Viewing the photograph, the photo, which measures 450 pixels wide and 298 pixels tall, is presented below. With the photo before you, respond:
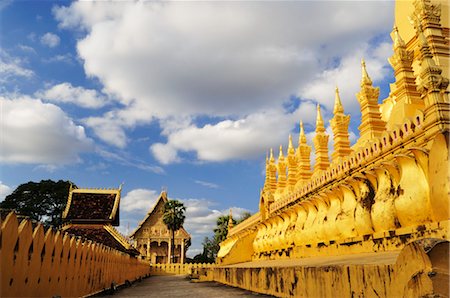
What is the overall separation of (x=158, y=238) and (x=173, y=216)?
510 centimetres

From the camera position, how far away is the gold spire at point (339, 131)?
57.8 feet

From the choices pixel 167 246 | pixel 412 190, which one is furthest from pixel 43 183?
pixel 412 190

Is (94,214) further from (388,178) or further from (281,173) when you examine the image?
(388,178)

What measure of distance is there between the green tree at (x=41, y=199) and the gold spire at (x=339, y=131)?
41.5m

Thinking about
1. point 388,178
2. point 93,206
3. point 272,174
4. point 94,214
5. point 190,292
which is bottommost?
point 190,292

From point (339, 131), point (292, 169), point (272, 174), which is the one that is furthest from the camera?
point (272, 174)

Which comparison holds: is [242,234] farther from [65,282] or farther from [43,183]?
[43,183]

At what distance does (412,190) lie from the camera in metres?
7.91

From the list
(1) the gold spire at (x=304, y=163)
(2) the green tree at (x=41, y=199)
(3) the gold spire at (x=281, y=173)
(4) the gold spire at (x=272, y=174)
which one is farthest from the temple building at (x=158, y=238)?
(1) the gold spire at (x=304, y=163)

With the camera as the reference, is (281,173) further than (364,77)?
Yes

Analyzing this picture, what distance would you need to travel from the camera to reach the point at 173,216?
157 ft

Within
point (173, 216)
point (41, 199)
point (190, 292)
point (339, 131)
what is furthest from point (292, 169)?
point (41, 199)

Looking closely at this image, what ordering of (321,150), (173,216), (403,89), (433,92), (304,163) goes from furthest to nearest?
(173,216) → (304,163) → (321,150) → (403,89) → (433,92)

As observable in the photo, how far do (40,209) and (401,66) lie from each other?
48.8m
